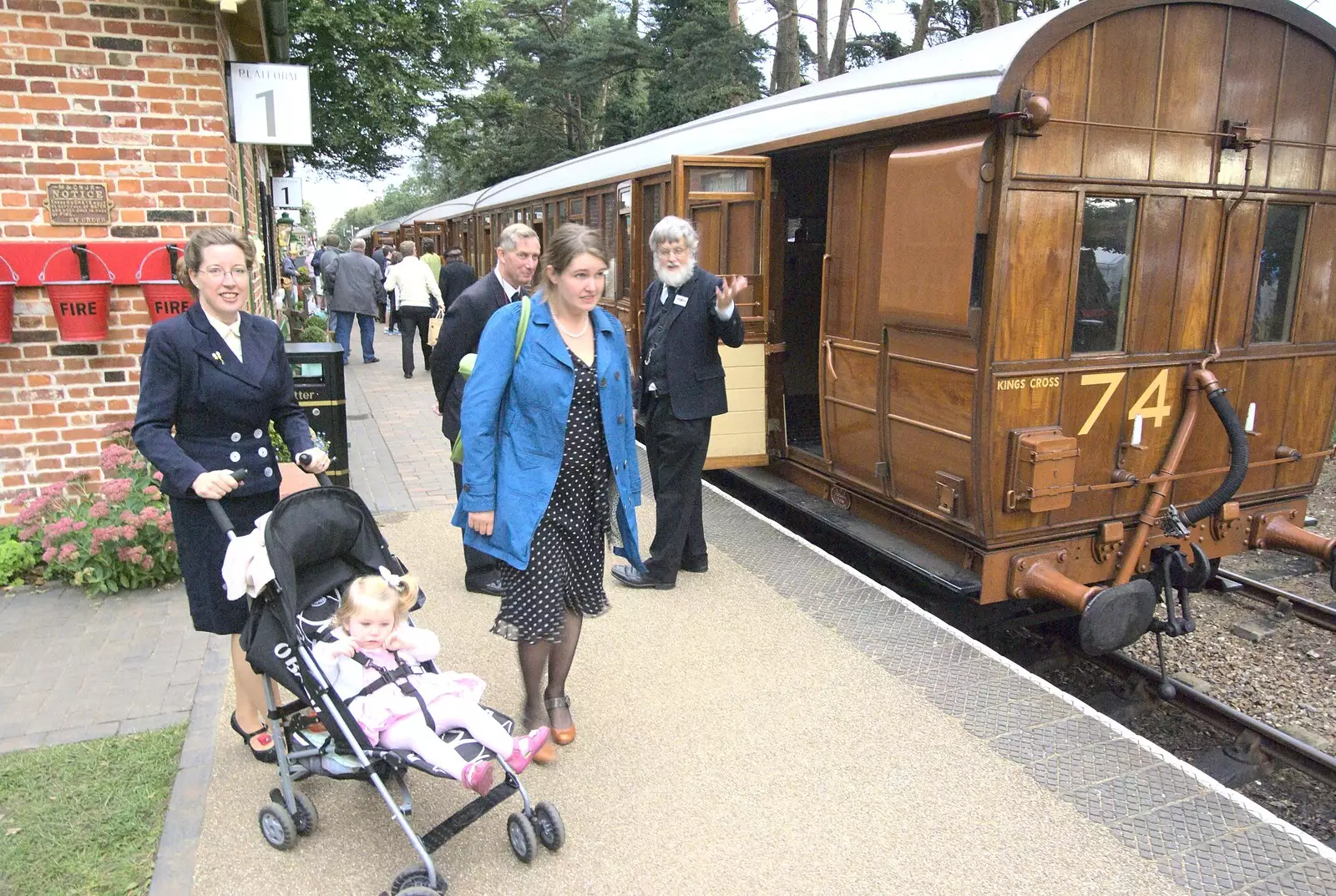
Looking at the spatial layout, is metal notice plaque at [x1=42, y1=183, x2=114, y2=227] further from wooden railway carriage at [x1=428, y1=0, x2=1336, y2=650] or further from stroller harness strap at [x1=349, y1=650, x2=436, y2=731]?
wooden railway carriage at [x1=428, y1=0, x2=1336, y2=650]

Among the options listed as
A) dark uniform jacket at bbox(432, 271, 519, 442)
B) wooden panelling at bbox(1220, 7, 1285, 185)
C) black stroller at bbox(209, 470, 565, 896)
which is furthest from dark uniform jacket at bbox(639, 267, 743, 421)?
wooden panelling at bbox(1220, 7, 1285, 185)

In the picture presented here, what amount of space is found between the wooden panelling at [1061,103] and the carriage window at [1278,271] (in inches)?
59.9

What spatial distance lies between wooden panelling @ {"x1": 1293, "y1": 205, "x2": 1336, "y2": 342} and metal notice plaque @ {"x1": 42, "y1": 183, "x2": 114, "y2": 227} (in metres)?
6.73

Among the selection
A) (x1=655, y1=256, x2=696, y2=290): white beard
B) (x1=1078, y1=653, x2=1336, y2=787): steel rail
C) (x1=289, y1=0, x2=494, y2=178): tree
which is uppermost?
(x1=289, y1=0, x2=494, y2=178): tree

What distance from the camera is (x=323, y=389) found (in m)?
6.10

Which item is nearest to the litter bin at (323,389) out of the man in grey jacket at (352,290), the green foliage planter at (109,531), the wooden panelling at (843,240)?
the green foliage planter at (109,531)

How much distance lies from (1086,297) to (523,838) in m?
3.65

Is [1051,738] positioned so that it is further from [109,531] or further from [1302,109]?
[109,531]

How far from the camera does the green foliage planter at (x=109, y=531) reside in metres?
5.04

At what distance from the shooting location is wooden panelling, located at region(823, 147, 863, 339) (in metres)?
5.59

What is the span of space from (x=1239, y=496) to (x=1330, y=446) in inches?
31.2

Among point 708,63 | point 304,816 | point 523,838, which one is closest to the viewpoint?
point 523,838

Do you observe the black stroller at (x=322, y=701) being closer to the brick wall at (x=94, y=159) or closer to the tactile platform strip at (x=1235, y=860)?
the tactile platform strip at (x=1235, y=860)

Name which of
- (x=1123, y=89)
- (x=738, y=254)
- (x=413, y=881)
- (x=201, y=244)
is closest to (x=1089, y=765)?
(x=413, y=881)
